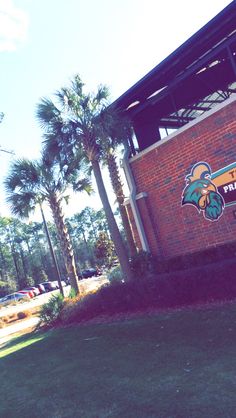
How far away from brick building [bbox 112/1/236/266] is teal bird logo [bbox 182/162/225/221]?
0.20 ft

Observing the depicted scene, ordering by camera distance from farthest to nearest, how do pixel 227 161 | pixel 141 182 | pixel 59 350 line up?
pixel 141 182 < pixel 227 161 < pixel 59 350

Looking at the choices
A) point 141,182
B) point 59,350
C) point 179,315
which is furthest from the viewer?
point 141,182

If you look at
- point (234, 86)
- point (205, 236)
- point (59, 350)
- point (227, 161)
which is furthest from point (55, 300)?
point (234, 86)

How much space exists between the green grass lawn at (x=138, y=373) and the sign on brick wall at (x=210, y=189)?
334cm

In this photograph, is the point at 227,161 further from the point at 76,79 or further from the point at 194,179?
the point at 76,79

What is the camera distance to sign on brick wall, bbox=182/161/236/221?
883 cm

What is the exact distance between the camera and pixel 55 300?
12.7 m

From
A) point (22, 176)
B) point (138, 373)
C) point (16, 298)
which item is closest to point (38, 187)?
point (22, 176)

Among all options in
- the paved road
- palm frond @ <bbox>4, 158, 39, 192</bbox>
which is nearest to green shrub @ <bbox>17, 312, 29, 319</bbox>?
the paved road

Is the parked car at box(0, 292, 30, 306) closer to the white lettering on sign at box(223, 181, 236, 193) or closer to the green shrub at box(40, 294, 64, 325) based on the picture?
the green shrub at box(40, 294, 64, 325)

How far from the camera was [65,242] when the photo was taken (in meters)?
16.1

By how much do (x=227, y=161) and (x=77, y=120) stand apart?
5.73 meters

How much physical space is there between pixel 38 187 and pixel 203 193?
371 inches

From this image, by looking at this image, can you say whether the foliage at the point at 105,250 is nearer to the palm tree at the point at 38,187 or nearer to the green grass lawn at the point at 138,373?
the palm tree at the point at 38,187
